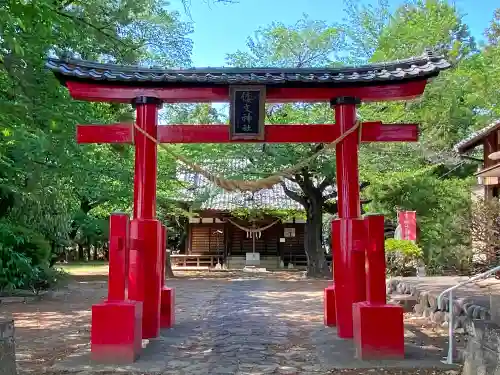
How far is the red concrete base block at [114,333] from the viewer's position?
20.3 feet

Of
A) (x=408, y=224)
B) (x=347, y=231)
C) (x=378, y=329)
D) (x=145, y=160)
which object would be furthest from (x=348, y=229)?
(x=408, y=224)

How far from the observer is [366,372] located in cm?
582

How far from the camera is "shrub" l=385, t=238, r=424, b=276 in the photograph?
615 inches

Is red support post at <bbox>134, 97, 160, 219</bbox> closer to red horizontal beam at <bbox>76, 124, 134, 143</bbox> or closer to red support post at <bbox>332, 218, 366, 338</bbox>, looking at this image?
red horizontal beam at <bbox>76, 124, 134, 143</bbox>

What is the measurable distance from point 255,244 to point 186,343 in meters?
19.7

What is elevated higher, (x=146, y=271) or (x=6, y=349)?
(x=146, y=271)

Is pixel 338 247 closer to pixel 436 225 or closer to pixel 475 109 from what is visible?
pixel 436 225

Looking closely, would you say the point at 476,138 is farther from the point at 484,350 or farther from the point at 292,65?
the point at 484,350

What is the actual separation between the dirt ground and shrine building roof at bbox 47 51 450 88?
3759mm

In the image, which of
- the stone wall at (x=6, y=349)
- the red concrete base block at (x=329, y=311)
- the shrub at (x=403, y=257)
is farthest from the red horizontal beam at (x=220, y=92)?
the shrub at (x=403, y=257)

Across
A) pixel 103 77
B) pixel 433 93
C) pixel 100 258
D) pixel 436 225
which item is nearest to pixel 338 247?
pixel 103 77

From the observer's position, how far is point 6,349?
4227 mm

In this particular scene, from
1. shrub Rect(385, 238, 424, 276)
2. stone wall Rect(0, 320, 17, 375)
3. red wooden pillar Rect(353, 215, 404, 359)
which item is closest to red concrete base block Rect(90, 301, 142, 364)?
stone wall Rect(0, 320, 17, 375)

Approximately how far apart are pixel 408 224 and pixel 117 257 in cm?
1115
